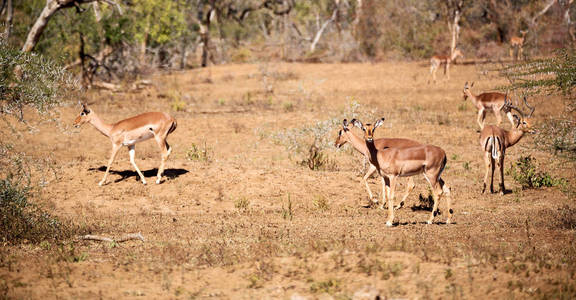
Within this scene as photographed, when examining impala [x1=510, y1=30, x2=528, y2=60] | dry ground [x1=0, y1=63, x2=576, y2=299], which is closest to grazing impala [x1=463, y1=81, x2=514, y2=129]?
dry ground [x1=0, y1=63, x2=576, y2=299]

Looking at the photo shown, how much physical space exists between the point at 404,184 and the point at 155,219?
20.0 ft

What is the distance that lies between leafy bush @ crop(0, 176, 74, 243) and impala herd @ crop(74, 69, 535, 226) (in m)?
3.26

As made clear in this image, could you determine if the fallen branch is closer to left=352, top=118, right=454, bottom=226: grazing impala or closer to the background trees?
left=352, top=118, right=454, bottom=226: grazing impala

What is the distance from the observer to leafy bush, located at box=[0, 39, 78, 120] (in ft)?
32.8

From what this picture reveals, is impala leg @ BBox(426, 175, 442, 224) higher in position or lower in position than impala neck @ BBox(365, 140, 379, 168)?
lower

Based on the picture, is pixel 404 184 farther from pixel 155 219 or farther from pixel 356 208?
pixel 155 219

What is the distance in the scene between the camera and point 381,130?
19875 mm

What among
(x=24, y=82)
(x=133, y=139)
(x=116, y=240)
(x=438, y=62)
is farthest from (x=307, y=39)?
(x=116, y=240)

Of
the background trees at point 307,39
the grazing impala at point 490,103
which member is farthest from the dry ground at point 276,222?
the background trees at point 307,39

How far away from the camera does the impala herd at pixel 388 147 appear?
10.4m

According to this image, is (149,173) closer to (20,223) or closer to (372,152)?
(20,223)

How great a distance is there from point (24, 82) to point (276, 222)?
4993mm

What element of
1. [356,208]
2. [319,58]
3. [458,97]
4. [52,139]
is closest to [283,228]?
Answer: [356,208]

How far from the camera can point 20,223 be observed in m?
9.53
